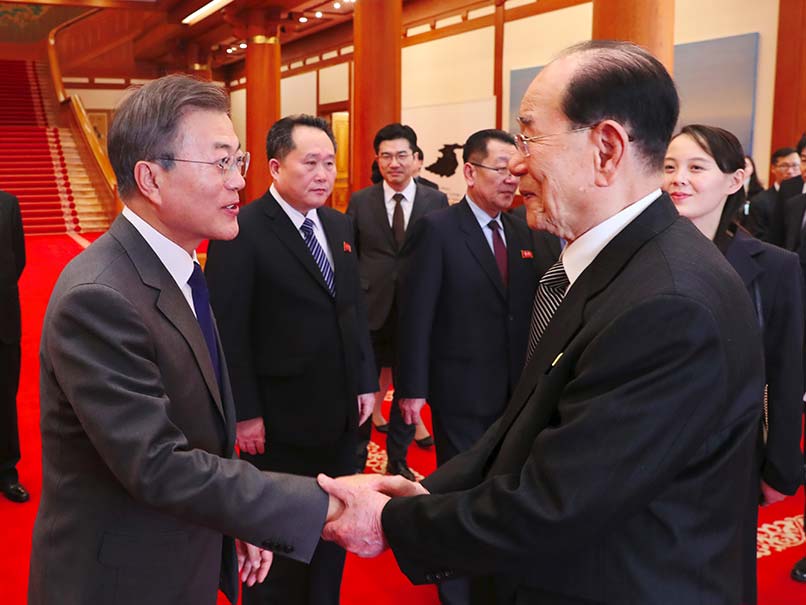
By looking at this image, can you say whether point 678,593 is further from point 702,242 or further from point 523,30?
point 523,30

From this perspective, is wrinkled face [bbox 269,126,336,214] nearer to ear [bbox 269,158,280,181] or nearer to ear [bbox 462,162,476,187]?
ear [bbox 269,158,280,181]

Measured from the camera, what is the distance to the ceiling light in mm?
13642

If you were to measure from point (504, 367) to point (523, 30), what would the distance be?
7407 millimetres

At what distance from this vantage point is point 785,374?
2.35 metres

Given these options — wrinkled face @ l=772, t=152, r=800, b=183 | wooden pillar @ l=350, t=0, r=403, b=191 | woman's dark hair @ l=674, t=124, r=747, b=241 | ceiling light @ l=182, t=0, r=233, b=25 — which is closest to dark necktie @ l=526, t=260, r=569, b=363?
woman's dark hair @ l=674, t=124, r=747, b=241

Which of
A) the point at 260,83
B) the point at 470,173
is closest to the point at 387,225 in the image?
the point at 470,173

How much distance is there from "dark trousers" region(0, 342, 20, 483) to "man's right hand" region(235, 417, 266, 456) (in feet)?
6.29

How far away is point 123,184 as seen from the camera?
165cm

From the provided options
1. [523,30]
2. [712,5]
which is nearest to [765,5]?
[712,5]

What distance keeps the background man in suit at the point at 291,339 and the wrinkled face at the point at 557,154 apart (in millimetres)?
1426

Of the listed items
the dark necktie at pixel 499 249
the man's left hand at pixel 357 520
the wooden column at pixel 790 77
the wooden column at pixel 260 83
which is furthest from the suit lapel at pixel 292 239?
the wooden column at pixel 260 83

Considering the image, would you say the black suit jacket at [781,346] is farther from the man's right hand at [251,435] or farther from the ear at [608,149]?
the man's right hand at [251,435]

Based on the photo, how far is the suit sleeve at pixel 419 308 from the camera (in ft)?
10.3

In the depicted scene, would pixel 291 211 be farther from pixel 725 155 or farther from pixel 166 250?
pixel 725 155
